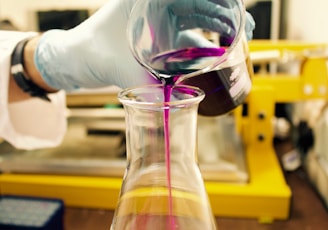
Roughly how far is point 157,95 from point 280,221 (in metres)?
0.57

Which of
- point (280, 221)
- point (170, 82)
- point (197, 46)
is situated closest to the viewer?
point (170, 82)

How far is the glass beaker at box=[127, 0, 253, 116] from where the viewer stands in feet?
1.53

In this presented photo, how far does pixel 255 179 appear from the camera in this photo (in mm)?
945

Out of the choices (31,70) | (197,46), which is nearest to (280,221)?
(197,46)

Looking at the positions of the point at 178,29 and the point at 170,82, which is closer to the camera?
the point at 170,82

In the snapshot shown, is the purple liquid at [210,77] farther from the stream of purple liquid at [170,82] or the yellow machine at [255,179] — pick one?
the yellow machine at [255,179]

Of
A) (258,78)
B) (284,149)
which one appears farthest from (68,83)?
(284,149)

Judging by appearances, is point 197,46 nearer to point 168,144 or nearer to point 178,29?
point 178,29

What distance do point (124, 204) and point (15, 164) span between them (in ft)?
2.27

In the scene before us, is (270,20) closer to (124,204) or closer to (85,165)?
(85,165)

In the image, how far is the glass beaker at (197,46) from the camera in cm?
47

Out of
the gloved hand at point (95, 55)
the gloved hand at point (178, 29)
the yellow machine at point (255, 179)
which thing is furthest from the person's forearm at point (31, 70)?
the yellow machine at point (255, 179)

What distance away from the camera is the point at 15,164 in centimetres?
105

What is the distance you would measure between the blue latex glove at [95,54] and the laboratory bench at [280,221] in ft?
1.29
